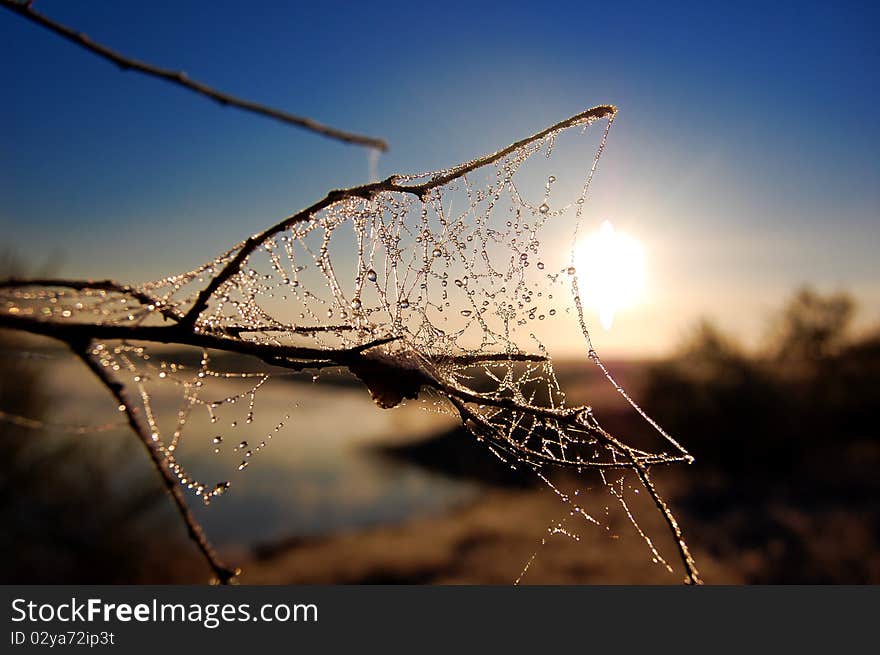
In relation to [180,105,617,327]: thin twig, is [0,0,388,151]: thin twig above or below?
above

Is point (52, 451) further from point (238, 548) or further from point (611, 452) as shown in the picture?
point (611, 452)

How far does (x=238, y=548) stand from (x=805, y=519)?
1177 cm

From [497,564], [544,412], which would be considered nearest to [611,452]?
[544,412]

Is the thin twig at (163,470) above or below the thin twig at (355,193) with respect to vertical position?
below

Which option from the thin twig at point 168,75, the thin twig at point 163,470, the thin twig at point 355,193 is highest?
the thin twig at point 168,75

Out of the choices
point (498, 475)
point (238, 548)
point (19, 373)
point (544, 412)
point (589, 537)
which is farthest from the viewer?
point (498, 475)

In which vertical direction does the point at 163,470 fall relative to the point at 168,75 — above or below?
below

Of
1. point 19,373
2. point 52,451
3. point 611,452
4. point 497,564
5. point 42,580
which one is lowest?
point 497,564

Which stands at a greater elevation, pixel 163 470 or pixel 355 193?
pixel 355 193

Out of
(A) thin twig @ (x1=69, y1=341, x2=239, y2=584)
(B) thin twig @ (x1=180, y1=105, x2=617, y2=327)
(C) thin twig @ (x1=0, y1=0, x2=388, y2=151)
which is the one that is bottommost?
(A) thin twig @ (x1=69, y1=341, x2=239, y2=584)

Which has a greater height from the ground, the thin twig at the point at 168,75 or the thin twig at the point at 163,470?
the thin twig at the point at 168,75

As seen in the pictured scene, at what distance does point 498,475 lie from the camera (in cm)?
1762

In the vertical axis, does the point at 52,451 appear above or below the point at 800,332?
below

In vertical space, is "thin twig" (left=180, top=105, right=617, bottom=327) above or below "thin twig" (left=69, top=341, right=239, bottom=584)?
above
